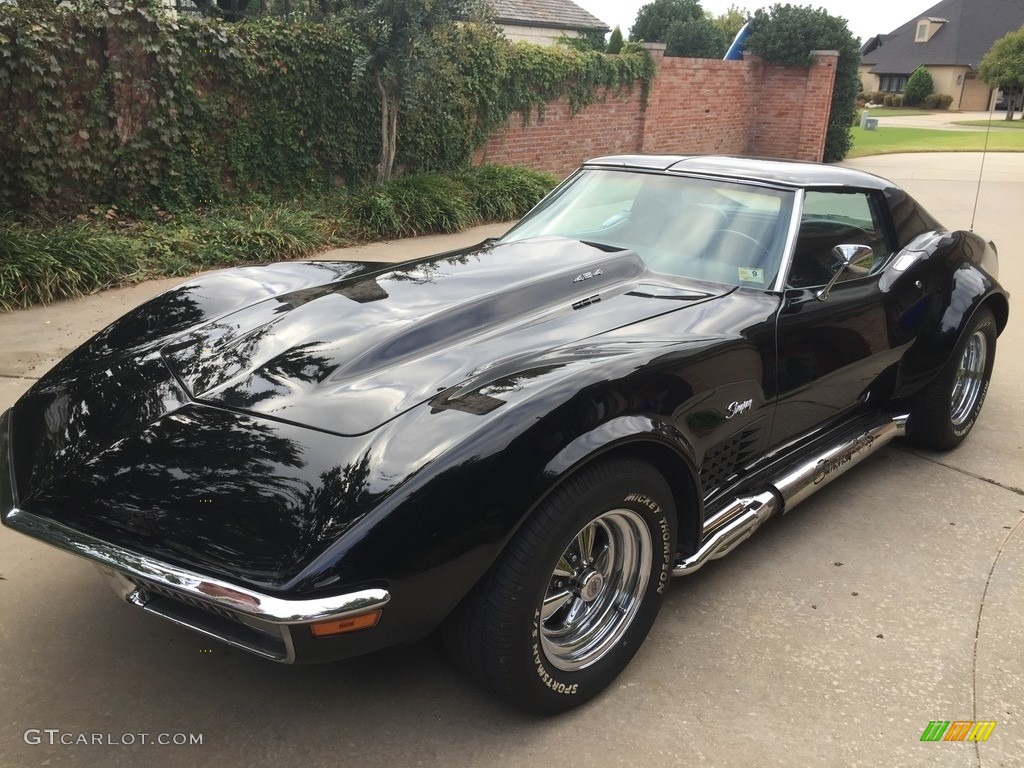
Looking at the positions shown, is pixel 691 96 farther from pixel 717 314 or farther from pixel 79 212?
pixel 717 314

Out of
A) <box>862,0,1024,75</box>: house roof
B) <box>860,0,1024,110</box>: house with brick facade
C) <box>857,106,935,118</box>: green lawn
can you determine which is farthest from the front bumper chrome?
<box>862,0,1024,75</box>: house roof

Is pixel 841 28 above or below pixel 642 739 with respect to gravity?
above

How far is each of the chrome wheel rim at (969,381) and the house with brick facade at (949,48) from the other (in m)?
Result: 69.6

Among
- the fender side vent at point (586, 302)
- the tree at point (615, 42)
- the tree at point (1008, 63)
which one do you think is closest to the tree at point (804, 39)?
the tree at point (615, 42)

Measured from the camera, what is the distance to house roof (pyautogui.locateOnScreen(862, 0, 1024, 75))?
221ft

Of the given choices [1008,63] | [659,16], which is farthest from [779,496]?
[1008,63]

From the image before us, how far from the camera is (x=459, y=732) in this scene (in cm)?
235

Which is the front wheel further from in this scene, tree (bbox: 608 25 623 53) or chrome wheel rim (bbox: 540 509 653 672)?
tree (bbox: 608 25 623 53)

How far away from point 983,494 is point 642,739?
2514 mm

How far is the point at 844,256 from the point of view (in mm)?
3232

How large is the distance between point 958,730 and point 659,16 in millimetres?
43609

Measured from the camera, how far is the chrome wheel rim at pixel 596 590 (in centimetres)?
242

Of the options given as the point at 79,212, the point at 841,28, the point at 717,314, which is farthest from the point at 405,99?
the point at 841,28

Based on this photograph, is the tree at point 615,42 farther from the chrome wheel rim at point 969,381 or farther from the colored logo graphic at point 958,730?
the colored logo graphic at point 958,730
